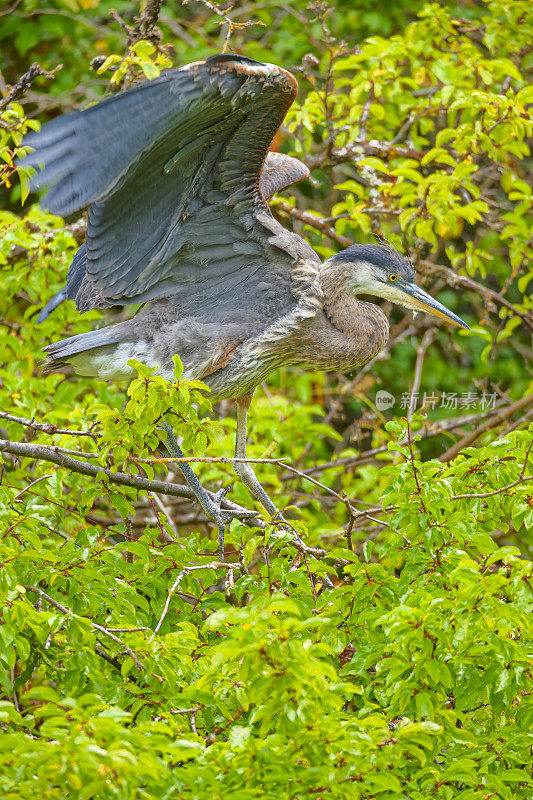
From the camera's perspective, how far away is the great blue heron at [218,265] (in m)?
2.75

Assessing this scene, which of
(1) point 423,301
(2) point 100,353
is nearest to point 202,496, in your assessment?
(2) point 100,353

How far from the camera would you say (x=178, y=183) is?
10.2 ft

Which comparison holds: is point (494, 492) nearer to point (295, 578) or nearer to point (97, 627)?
point (295, 578)

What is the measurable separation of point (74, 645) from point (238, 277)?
2.00 m

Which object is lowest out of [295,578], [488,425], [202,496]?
[488,425]

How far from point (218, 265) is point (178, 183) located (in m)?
0.44

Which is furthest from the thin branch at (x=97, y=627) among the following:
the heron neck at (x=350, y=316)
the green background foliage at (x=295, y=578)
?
the heron neck at (x=350, y=316)

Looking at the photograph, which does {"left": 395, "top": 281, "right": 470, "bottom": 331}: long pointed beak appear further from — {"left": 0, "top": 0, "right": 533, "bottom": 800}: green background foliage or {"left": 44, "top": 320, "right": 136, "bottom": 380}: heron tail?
{"left": 44, "top": 320, "right": 136, "bottom": 380}: heron tail

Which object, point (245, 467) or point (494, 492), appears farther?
point (245, 467)

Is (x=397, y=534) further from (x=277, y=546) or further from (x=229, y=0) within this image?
(x=229, y=0)

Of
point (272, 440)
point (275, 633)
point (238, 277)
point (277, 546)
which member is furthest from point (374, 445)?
point (275, 633)

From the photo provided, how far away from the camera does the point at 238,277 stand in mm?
3514

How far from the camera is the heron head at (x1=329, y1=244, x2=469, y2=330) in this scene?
11.6 feet

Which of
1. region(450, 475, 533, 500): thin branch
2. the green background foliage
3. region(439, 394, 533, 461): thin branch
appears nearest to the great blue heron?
the green background foliage
